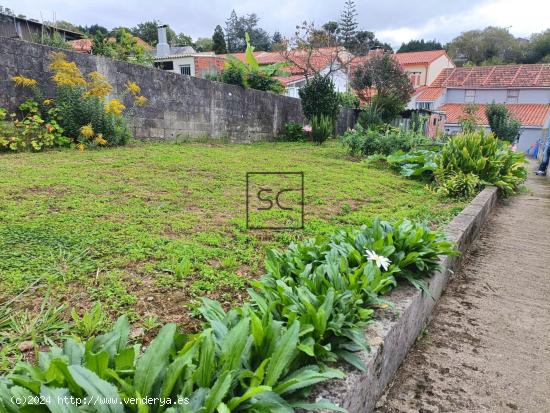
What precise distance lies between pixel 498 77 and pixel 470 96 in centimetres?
252

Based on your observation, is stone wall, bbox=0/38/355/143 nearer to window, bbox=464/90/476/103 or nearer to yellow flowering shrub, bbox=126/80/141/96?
yellow flowering shrub, bbox=126/80/141/96

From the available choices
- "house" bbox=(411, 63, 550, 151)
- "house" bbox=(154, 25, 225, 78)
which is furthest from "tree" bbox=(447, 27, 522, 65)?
"house" bbox=(154, 25, 225, 78)

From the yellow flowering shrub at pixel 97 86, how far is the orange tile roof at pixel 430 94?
31518 mm

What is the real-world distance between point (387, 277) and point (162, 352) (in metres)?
1.12

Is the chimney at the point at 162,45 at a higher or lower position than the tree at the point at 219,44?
lower

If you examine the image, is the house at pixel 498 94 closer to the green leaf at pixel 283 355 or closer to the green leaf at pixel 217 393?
the green leaf at pixel 283 355

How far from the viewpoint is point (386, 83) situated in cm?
A: 1677

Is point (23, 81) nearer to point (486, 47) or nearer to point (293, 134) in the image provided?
point (293, 134)

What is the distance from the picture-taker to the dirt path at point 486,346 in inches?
62.7

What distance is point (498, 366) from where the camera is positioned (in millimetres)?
1831

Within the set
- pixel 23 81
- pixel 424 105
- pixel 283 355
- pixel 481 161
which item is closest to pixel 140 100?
pixel 23 81

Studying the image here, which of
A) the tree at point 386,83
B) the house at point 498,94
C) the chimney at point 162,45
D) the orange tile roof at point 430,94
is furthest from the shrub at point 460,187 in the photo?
the orange tile roof at point 430,94

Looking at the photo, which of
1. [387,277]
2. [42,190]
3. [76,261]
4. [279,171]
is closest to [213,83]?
[279,171]

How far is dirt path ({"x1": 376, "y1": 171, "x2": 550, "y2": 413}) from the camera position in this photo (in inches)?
62.7
